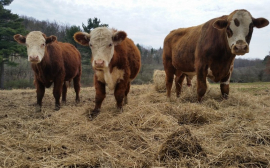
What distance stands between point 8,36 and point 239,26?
2401cm

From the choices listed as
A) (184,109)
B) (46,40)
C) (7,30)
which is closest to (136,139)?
(184,109)

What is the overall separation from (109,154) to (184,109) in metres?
2.01

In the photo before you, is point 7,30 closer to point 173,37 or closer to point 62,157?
point 173,37

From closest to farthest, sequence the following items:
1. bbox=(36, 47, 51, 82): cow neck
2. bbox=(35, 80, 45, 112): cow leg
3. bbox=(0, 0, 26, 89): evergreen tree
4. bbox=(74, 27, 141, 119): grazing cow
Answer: bbox=(74, 27, 141, 119): grazing cow → bbox=(36, 47, 51, 82): cow neck → bbox=(35, 80, 45, 112): cow leg → bbox=(0, 0, 26, 89): evergreen tree

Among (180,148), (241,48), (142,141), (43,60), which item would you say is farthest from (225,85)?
(43,60)

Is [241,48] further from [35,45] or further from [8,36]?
[8,36]

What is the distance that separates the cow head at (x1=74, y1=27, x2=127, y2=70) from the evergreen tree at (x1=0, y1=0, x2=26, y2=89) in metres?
19.9

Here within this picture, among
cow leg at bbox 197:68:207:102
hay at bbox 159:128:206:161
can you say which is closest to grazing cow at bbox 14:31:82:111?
cow leg at bbox 197:68:207:102

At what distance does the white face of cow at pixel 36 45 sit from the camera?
4.86 metres

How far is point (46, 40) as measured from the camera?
5.53 meters

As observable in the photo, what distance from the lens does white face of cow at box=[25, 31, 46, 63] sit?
4.86m

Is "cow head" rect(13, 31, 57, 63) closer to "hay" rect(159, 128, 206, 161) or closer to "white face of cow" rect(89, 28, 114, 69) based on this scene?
"white face of cow" rect(89, 28, 114, 69)

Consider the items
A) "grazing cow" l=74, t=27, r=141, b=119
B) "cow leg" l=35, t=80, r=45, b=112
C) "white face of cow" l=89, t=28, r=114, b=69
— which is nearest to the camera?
"white face of cow" l=89, t=28, r=114, b=69

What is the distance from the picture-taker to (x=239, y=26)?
438 centimetres
